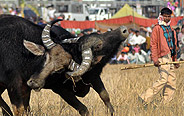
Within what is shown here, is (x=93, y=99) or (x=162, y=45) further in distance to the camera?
(x=93, y=99)

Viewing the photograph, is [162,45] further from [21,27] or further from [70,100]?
[21,27]

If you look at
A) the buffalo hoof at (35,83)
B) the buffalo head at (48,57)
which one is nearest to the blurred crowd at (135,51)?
the buffalo head at (48,57)

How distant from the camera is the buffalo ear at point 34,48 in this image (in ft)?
17.2

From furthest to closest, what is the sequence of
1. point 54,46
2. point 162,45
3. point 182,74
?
point 182,74 < point 162,45 < point 54,46

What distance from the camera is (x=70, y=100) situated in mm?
5945

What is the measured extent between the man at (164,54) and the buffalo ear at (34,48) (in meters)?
2.27

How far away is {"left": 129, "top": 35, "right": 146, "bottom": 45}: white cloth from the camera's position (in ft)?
57.6

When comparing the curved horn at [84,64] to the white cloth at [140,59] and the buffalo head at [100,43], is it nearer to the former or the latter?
the buffalo head at [100,43]

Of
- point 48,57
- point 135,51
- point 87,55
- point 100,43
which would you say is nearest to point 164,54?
point 100,43

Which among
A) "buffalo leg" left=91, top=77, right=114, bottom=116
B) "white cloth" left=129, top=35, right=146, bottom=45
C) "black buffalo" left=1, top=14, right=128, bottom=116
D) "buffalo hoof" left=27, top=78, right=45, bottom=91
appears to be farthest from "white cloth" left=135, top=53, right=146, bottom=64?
"buffalo hoof" left=27, top=78, right=45, bottom=91

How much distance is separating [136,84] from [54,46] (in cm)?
323

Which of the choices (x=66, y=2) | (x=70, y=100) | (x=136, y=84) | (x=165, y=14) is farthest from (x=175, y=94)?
(x=66, y=2)

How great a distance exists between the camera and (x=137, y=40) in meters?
17.6

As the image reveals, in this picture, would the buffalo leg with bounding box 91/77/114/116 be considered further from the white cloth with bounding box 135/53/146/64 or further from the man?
the white cloth with bounding box 135/53/146/64
